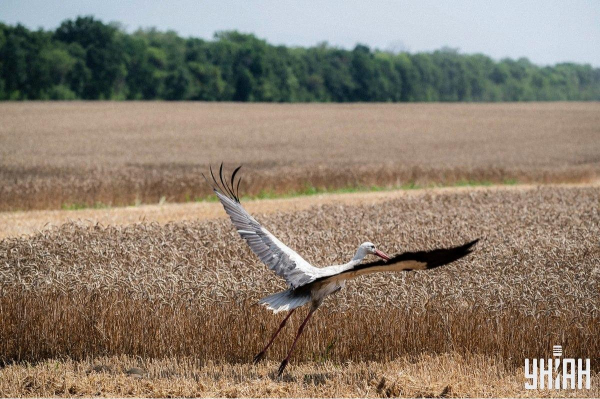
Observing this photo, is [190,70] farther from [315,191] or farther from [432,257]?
[432,257]

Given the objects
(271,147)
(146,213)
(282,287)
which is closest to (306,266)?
(282,287)

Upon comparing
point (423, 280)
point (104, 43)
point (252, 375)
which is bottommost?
point (252, 375)

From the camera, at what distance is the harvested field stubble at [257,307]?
27.9 ft

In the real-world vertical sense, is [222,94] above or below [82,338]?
above

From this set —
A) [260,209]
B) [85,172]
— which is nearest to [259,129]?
[85,172]

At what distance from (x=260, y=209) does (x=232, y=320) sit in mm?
11820

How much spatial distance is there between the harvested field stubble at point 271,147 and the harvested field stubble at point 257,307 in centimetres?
1094

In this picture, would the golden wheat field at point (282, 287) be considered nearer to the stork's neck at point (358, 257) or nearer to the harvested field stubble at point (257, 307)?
the harvested field stubble at point (257, 307)

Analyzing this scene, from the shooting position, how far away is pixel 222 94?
7050cm

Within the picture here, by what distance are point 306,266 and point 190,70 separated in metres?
64.6

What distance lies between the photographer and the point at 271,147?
37594 mm

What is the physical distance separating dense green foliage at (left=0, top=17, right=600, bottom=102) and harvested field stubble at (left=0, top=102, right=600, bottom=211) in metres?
8.43

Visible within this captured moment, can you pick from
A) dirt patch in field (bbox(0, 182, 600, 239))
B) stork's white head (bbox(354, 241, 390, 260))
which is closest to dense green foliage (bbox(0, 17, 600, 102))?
dirt patch in field (bbox(0, 182, 600, 239))

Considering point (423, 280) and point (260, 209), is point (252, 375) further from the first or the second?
point (260, 209)
